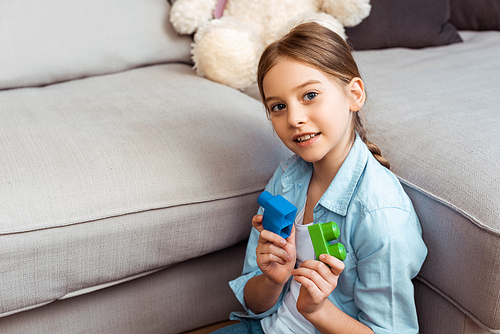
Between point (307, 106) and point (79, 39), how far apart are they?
888mm

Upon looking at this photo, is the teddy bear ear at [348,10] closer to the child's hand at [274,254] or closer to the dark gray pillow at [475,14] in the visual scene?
the dark gray pillow at [475,14]

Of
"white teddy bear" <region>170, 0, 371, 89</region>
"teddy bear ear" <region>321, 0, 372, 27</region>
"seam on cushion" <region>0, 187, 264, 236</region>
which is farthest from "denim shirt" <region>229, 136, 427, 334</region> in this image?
"teddy bear ear" <region>321, 0, 372, 27</region>

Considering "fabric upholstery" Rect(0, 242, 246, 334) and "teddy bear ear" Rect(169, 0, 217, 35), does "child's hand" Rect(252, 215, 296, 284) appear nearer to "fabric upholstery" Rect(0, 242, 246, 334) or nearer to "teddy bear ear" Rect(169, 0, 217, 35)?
"fabric upholstery" Rect(0, 242, 246, 334)

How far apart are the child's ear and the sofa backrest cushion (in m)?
0.85

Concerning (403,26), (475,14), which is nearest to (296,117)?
(403,26)

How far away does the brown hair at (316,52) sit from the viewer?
2.18ft

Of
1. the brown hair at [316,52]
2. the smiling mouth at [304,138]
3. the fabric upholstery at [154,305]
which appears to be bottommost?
the fabric upholstery at [154,305]

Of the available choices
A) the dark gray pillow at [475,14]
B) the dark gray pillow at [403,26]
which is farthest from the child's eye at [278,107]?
the dark gray pillow at [475,14]

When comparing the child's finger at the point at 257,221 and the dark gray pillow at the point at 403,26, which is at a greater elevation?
the dark gray pillow at the point at 403,26

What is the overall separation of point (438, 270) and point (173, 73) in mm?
938

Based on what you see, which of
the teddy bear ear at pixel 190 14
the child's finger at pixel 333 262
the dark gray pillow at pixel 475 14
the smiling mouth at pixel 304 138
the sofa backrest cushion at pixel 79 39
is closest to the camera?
the child's finger at pixel 333 262

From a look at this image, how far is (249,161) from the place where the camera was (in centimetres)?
89

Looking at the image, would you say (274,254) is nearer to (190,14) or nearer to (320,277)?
(320,277)

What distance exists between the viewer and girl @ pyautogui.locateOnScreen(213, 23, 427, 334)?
628 millimetres
